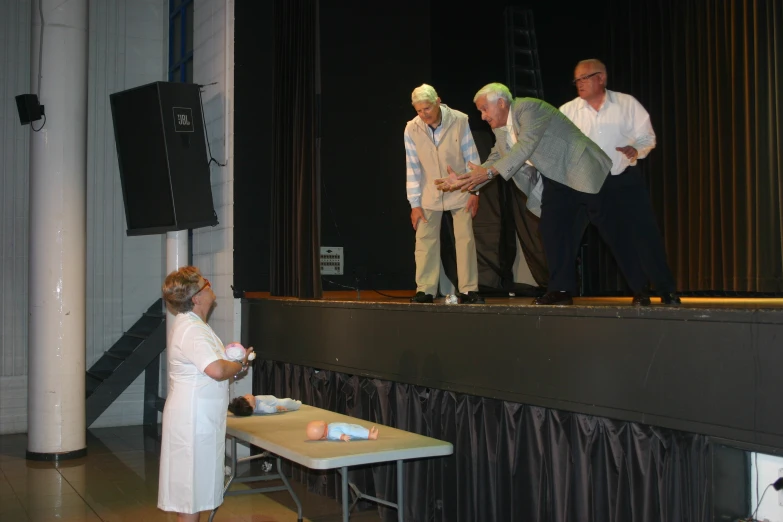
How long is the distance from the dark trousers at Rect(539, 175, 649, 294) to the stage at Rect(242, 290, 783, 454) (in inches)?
14.5

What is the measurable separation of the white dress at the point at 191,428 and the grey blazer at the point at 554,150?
1625mm

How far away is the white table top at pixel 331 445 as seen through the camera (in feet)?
10.1

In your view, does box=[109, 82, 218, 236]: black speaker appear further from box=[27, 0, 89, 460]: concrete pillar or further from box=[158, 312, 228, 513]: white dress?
box=[158, 312, 228, 513]: white dress

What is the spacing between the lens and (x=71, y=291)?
6.27 m

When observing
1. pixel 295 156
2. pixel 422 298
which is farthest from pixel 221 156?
pixel 422 298

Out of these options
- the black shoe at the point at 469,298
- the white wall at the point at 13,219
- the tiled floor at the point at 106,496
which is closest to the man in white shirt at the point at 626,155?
the black shoe at the point at 469,298

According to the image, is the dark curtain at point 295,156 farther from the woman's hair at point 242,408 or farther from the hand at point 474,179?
the hand at point 474,179

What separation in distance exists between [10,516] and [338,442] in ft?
8.16

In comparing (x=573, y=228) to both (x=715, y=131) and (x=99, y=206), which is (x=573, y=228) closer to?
(x=715, y=131)

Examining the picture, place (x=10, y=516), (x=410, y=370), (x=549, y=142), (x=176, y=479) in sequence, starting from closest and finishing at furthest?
(x=176, y=479) → (x=549, y=142) → (x=410, y=370) → (x=10, y=516)

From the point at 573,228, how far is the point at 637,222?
357 mm

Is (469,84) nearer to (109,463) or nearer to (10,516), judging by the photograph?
(109,463)

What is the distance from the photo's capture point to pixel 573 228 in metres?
3.82

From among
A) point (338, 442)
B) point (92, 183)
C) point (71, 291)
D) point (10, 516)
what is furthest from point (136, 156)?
point (338, 442)
